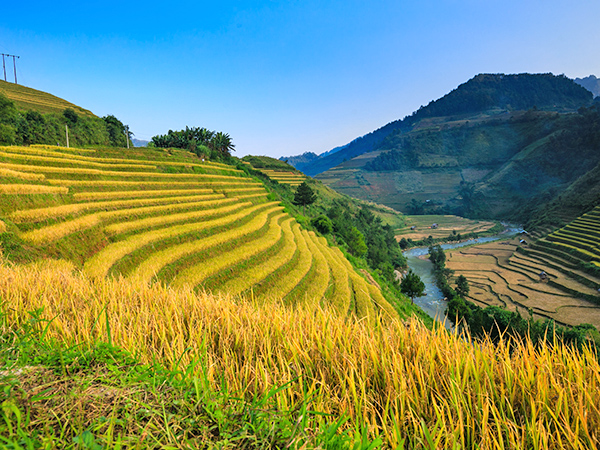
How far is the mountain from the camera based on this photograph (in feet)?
338

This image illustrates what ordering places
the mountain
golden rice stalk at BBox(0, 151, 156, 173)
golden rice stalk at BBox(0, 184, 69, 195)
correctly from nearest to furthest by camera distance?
golden rice stalk at BBox(0, 184, 69, 195)
golden rice stalk at BBox(0, 151, 156, 173)
the mountain

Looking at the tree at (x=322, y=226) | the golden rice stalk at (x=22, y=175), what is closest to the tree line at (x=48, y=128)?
the golden rice stalk at (x=22, y=175)

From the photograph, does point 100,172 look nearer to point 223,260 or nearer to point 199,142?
point 223,260

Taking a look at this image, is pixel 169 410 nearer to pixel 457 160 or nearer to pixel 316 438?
pixel 316 438

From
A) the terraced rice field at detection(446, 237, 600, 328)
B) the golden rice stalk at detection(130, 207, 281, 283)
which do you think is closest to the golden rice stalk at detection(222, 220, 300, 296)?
the golden rice stalk at detection(130, 207, 281, 283)

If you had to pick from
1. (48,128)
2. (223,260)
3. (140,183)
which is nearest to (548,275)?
(223,260)

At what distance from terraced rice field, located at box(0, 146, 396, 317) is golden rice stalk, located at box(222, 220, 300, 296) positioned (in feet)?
0.14

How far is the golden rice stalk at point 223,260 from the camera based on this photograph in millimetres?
9465

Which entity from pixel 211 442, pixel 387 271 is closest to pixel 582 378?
pixel 211 442

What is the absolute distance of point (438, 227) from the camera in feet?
270

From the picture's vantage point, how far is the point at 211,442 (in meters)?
1.10

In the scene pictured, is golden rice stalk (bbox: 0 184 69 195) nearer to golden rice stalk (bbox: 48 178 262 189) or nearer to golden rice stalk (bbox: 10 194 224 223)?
golden rice stalk (bbox: 10 194 224 223)

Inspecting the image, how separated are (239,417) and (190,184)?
21.7 m

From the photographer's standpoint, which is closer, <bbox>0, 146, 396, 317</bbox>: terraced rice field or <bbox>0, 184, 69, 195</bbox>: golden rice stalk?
<bbox>0, 146, 396, 317</bbox>: terraced rice field
